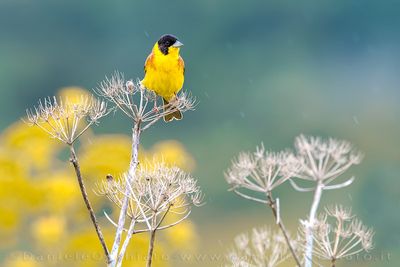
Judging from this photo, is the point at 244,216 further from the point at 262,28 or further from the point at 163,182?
the point at 163,182

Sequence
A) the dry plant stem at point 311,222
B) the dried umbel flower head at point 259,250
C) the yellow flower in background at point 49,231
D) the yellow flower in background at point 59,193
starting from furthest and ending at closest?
the yellow flower in background at point 59,193
the yellow flower in background at point 49,231
the dried umbel flower head at point 259,250
the dry plant stem at point 311,222

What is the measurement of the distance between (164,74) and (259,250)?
388 cm

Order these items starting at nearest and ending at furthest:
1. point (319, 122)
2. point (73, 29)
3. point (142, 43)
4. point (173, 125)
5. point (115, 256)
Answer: point (115, 256), point (173, 125), point (319, 122), point (142, 43), point (73, 29)

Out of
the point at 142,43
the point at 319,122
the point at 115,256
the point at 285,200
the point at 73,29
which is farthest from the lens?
the point at 73,29

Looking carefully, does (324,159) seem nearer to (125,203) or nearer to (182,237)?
(125,203)

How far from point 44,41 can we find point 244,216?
28802 mm

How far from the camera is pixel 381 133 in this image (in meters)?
63.3

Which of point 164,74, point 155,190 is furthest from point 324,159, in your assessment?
point 164,74

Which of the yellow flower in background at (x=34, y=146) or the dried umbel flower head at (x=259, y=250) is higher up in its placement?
the yellow flower in background at (x=34, y=146)

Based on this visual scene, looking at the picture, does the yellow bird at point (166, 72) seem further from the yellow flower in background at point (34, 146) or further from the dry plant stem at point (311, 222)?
the yellow flower in background at point (34, 146)

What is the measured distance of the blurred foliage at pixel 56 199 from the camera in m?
13.4

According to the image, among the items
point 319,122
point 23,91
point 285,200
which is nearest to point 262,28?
point 319,122

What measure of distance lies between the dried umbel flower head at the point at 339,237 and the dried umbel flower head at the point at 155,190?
2.55 feet

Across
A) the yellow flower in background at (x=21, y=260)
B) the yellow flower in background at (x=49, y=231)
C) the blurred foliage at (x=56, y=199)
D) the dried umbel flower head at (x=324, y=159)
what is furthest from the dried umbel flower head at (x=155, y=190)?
the yellow flower in background at (x=49, y=231)
